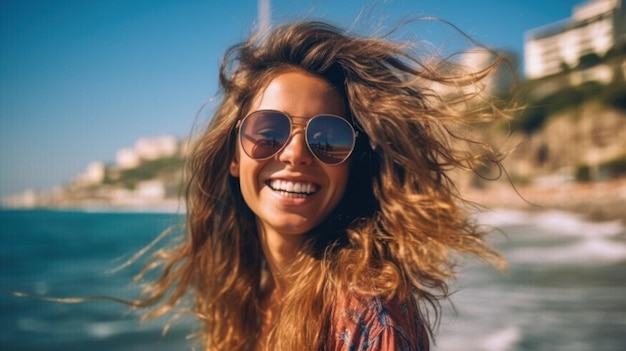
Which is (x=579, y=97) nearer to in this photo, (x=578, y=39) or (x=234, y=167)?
(x=578, y=39)

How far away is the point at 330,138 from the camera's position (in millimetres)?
1895

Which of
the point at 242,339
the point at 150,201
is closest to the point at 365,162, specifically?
the point at 242,339

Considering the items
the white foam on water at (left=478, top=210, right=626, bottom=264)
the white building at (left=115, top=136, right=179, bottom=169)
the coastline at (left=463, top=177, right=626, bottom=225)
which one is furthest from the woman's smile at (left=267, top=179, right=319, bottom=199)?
the white building at (left=115, top=136, right=179, bottom=169)

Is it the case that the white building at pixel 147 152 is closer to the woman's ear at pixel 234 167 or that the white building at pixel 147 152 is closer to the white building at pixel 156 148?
the white building at pixel 156 148

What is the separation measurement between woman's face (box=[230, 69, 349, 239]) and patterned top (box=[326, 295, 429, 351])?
0.41 m

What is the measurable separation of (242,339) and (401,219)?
95cm

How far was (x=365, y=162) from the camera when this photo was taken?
212cm

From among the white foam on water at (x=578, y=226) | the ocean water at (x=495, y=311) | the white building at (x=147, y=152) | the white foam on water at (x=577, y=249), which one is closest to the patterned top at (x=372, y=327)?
the ocean water at (x=495, y=311)

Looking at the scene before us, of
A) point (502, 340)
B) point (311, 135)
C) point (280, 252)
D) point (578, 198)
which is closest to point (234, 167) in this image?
point (280, 252)

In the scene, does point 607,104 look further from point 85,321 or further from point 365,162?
point 365,162

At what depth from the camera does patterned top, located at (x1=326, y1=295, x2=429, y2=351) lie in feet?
4.91

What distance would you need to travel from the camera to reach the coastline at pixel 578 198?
32.8m

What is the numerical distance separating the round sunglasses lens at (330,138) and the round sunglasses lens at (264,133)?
0.30 feet

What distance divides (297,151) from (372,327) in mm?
660
